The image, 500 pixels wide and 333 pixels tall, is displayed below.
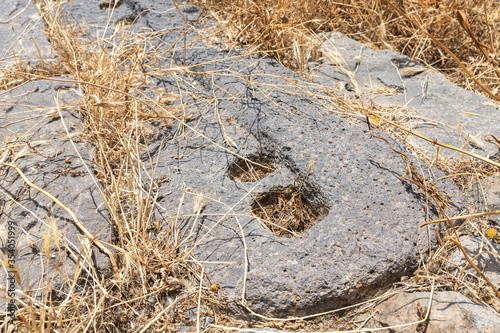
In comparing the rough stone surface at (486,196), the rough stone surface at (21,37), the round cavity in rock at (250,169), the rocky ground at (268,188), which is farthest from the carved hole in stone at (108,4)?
the rough stone surface at (486,196)

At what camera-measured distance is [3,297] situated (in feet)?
4.28

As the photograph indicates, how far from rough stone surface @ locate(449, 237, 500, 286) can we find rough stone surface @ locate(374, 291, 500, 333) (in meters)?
0.15

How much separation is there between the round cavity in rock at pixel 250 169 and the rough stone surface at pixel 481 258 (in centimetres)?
86

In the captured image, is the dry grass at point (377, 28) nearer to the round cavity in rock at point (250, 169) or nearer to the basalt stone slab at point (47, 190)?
the round cavity in rock at point (250, 169)

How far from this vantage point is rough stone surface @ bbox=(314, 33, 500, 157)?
75.8 inches

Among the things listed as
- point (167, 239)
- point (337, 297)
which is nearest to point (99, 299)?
point (167, 239)

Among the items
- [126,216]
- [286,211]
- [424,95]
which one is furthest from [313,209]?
[424,95]

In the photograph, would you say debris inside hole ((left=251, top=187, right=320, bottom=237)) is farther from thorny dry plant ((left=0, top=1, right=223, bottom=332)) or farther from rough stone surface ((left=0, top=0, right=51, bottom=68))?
rough stone surface ((left=0, top=0, right=51, bottom=68))

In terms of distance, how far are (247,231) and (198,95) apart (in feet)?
2.94

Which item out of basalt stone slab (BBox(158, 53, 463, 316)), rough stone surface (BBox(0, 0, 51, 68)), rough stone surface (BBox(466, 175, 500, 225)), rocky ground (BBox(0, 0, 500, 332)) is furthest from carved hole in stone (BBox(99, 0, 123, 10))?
rough stone surface (BBox(466, 175, 500, 225))

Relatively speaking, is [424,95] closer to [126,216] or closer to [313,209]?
[313,209]

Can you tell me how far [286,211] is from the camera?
164cm

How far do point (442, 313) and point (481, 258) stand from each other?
13.9 inches

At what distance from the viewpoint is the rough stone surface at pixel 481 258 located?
57.6 inches
